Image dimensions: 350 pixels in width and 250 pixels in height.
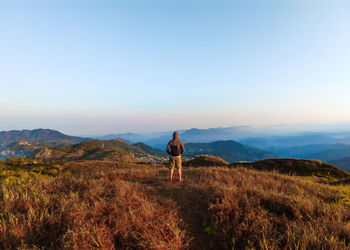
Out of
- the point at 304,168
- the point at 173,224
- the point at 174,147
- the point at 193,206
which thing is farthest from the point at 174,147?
the point at 304,168

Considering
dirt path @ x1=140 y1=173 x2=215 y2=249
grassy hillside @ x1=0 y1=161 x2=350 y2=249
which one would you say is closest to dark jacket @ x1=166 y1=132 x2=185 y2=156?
dirt path @ x1=140 y1=173 x2=215 y2=249

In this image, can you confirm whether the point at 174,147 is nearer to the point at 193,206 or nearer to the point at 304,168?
the point at 193,206

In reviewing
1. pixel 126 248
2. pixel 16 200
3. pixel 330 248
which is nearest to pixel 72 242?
pixel 126 248

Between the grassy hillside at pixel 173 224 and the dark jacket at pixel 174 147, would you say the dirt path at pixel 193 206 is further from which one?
the dark jacket at pixel 174 147

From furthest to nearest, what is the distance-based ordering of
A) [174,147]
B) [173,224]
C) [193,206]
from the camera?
1. [174,147]
2. [193,206]
3. [173,224]

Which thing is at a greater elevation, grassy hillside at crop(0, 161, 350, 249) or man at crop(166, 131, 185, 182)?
man at crop(166, 131, 185, 182)

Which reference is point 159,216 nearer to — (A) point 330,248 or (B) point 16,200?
(A) point 330,248

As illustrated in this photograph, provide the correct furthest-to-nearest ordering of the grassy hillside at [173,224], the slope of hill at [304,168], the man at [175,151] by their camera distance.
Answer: the slope of hill at [304,168], the man at [175,151], the grassy hillside at [173,224]

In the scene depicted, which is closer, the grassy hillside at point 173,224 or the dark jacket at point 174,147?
the grassy hillside at point 173,224

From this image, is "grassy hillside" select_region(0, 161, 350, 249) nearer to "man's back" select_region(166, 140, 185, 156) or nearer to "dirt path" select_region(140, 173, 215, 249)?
"dirt path" select_region(140, 173, 215, 249)

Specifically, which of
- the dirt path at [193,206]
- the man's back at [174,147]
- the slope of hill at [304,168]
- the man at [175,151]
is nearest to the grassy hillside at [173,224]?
the dirt path at [193,206]

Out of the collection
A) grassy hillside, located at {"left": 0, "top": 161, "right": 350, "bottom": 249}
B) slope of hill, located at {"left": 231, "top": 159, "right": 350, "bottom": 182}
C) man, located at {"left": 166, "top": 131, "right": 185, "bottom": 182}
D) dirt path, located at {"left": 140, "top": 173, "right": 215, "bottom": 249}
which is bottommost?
slope of hill, located at {"left": 231, "top": 159, "right": 350, "bottom": 182}

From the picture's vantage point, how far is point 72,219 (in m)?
3.98

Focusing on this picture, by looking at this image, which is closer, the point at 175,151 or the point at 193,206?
the point at 193,206
